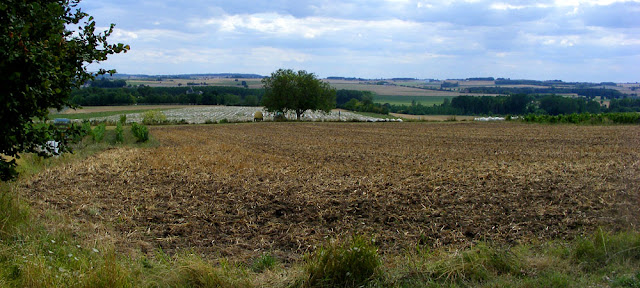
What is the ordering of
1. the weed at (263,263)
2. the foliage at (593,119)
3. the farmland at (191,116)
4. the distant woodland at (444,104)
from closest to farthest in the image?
the weed at (263,263), the foliage at (593,119), the distant woodland at (444,104), the farmland at (191,116)

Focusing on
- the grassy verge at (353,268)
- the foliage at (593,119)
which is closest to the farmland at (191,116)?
the foliage at (593,119)

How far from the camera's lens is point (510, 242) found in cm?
640

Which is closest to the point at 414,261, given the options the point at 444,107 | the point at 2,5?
the point at 2,5

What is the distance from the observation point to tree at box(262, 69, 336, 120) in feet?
198

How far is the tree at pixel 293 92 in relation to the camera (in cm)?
6047

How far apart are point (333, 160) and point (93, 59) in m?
10.5

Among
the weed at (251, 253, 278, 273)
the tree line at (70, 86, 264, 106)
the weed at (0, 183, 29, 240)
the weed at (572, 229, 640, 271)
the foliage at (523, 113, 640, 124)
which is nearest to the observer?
the weed at (572, 229, 640, 271)

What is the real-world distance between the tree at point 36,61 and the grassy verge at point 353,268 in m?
1.48

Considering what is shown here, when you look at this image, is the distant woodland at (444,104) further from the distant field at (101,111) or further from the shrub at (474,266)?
the shrub at (474,266)

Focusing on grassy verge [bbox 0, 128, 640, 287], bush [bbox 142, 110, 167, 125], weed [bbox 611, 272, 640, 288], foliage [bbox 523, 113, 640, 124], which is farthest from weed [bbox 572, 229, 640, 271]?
bush [bbox 142, 110, 167, 125]

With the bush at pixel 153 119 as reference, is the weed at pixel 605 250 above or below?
above

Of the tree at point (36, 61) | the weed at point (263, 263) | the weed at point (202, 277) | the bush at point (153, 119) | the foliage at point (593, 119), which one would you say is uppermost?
the tree at point (36, 61)

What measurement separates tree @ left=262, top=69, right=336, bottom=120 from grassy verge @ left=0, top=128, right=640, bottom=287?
181 feet

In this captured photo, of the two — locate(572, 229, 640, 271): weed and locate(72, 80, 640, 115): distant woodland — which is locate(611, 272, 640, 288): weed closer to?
locate(572, 229, 640, 271): weed
